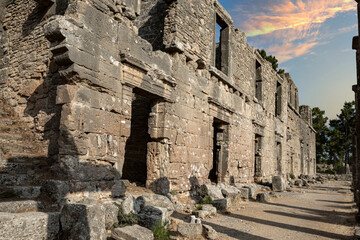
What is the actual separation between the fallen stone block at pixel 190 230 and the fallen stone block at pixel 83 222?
155cm

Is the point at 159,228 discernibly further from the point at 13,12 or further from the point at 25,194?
the point at 13,12

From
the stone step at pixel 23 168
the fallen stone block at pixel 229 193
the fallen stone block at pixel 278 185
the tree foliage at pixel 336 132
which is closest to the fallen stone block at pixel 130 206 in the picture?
the stone step at pixel 23 168

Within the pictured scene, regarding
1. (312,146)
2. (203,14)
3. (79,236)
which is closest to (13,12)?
(203,14)

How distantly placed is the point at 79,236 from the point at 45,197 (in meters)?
1.34

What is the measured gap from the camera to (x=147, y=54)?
7039mm

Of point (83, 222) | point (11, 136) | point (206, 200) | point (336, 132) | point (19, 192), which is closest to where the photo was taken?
point (83, 222)

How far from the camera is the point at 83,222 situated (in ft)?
12.2

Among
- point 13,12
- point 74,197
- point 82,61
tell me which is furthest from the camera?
point 13,12

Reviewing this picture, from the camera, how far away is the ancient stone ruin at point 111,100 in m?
5.03

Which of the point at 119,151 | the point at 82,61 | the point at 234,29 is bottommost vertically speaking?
the point at 119,151

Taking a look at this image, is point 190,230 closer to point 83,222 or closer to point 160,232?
point 160,232

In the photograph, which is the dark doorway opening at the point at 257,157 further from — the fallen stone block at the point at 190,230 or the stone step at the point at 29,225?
the stone step at the point at 29,225

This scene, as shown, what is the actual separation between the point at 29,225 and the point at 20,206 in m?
0.69

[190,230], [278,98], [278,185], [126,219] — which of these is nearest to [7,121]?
[126,219]
